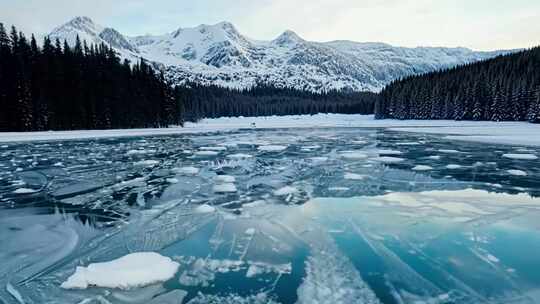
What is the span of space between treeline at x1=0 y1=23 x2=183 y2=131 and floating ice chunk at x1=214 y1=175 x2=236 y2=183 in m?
34.3

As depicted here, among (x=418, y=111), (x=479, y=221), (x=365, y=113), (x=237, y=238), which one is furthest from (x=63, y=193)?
(x=365, y=113)

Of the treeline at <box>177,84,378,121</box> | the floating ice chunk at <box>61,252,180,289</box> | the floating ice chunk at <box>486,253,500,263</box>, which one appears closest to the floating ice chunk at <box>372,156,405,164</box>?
the floating ice chunk at <box>486,253,500,263</box>

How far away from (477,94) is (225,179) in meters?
63.9

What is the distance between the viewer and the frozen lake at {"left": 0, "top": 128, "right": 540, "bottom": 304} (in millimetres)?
4289

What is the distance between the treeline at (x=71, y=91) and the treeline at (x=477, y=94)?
175 feet

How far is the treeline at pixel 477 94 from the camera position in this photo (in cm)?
5347

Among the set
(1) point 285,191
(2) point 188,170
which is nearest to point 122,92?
(2) point 188,170

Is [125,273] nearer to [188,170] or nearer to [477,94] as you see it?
[188,170]

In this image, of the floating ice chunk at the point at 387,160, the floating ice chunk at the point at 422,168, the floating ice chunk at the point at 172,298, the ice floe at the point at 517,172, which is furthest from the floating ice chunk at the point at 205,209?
the ice floe at the point at 517,172

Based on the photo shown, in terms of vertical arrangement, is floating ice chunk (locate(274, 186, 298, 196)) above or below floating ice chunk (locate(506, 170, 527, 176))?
below

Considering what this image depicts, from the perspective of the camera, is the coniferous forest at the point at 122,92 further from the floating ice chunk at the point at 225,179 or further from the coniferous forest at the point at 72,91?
the floating ice chunk at the point at 225,179

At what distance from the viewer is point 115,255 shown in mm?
5340

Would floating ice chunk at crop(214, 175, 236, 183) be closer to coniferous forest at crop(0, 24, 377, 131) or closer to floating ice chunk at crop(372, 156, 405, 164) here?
floating ice chunk at crop(372, 156, 405, 164)

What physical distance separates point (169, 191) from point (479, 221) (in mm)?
8017
